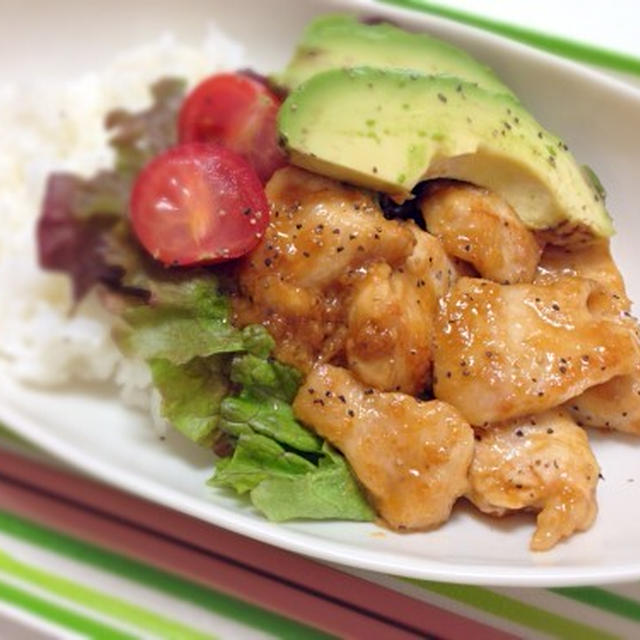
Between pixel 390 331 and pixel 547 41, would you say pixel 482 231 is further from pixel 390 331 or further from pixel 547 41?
pixel 547 41

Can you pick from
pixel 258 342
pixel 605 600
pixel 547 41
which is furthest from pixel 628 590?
pixel 547 41

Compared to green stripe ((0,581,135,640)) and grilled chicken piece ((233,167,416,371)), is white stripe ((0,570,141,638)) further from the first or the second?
grilled chicken piece ((233,167,416,371))

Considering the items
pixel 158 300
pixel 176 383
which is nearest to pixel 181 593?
pixel 176 383

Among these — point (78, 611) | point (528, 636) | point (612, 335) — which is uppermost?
point (612, 335)

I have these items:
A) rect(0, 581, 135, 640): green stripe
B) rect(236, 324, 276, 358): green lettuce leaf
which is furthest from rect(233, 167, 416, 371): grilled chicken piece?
rect(0, 581, 135, 640): green stripe

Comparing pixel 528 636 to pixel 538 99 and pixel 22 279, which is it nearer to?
pixel 538 99
